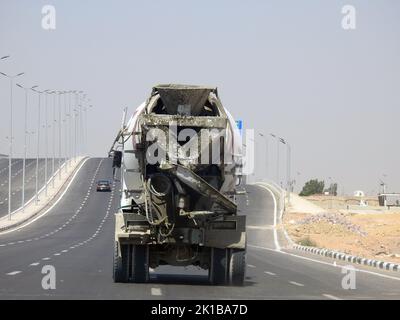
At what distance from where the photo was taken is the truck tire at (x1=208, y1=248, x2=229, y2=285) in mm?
22188

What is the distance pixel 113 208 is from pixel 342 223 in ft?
87.9

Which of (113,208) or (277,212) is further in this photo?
(113,208)

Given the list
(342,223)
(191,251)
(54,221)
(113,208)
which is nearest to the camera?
(191,251)

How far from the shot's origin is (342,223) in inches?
2936

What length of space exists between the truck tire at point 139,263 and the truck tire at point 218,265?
1422mm

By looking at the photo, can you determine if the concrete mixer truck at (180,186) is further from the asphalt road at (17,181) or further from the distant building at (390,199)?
the distant building at (390,199)

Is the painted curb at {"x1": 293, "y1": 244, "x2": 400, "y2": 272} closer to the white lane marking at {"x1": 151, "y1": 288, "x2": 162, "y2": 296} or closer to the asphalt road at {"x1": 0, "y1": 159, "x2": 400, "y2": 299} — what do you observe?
the asphalt road at {"x1": 0, "y1": 159, "x2": 400, "y2": 299}

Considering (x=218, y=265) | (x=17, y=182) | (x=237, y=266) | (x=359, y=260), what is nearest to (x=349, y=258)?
(x=359, y=260)

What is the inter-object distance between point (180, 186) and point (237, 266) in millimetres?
2789

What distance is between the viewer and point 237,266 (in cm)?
2228

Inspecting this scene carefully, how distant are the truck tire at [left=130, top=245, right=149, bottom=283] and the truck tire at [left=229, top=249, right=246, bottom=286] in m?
1.84
